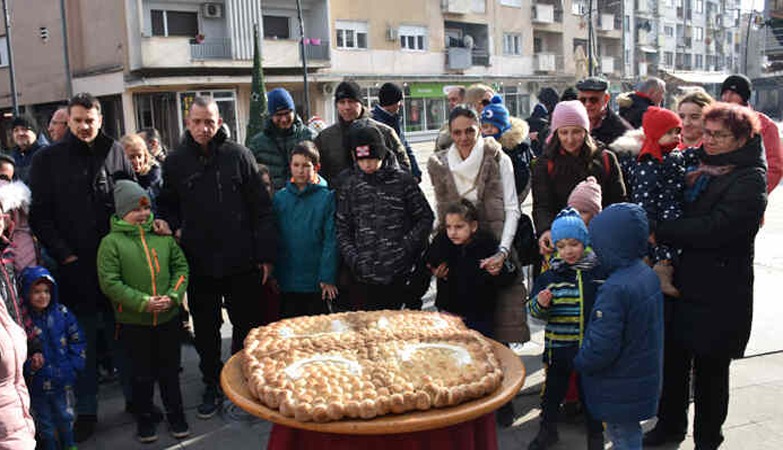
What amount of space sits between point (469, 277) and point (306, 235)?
3.95ft

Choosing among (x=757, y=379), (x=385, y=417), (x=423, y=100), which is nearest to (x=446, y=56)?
(x=423, y=100)

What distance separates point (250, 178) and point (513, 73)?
35578 millimetres

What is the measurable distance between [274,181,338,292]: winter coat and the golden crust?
1.13m

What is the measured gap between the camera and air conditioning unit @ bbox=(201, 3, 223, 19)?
25.6m

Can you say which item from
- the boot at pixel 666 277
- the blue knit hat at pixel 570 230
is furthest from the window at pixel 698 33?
the blue knit hat at pixel 570 230

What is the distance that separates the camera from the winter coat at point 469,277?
420cm

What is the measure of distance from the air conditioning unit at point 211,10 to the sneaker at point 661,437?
25.0m

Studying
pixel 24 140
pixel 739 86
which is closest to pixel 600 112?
pixel 739 86

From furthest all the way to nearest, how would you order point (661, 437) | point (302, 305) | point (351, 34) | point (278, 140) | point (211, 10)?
point (351, 34) < point (211, 10) < point (278, 140) < point (302, 305) < point (661, 437)

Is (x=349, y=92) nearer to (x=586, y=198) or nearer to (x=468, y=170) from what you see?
(x=468, y=170)

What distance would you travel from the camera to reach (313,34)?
29.0 m

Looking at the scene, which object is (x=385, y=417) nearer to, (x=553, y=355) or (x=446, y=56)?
(x=553, y=355)

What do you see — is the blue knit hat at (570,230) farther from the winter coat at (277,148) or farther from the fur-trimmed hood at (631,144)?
the winter coat at (277,148)

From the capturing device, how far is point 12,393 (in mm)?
3129
